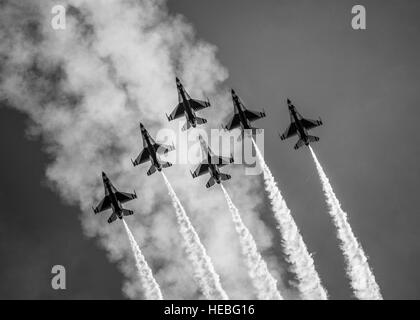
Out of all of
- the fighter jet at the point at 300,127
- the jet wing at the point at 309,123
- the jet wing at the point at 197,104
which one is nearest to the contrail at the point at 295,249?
the fighter jet at the point at 300,127

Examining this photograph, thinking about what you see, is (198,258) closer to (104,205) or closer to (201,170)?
(201,170)

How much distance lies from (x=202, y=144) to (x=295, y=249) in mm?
19956

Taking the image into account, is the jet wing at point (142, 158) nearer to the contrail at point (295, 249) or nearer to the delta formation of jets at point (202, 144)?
the delta formation of jets at point (202, 144)

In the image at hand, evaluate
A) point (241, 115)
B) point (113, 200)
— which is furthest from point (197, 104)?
point (113, 200)

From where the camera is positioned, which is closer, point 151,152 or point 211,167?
point 211,167

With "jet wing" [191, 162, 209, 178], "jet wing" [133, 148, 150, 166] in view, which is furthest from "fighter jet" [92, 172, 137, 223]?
"jet wing" [191, 162, 209, 178]

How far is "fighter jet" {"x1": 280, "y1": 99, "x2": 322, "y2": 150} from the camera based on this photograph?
245 feet

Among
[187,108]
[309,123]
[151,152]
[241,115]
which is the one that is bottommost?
[151,152]

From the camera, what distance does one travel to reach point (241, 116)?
75938 mm

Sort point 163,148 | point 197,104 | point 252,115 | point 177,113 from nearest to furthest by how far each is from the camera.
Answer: point 163,148, point 252,115, point 177,113, point 197,104

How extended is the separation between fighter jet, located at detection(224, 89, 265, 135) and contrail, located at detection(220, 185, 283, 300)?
1034cm

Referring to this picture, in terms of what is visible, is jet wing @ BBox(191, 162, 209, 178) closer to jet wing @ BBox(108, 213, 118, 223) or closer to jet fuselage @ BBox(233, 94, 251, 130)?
jet fuselage @ BBox(233, 94, 251, 130)

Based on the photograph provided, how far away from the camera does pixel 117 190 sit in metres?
76.4
